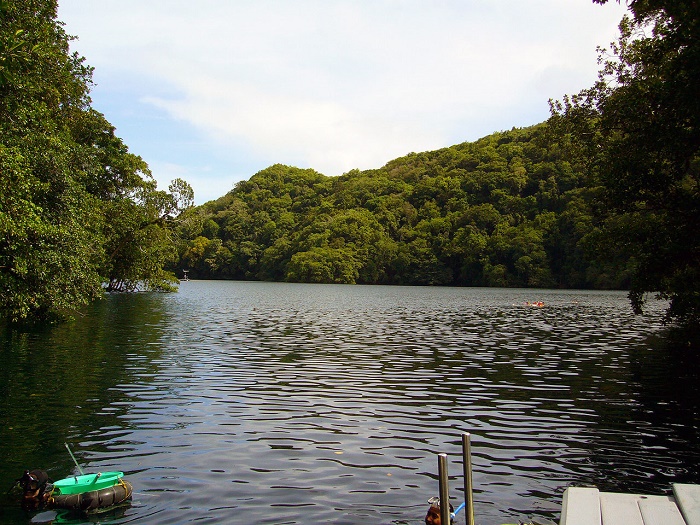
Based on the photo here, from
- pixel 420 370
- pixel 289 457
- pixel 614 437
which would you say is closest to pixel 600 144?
pixel 420 370

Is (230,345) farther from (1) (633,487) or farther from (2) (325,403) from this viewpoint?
(1) (633,487)

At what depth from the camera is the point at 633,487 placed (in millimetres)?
10367

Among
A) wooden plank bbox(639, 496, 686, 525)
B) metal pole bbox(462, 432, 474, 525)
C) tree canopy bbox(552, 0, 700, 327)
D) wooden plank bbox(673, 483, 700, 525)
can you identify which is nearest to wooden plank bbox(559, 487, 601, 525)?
wooden plank bbox(639, 496, 686, 525)

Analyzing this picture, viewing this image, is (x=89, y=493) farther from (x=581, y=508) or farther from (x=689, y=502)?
(x=689, y=502)

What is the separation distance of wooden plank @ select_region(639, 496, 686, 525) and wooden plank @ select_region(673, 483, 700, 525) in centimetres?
7

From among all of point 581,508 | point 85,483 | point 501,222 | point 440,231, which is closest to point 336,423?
point 85,483

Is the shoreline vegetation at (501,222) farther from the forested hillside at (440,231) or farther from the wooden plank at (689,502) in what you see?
the wooden plank at (689,502)

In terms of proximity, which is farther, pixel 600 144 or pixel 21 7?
pixel 600 144

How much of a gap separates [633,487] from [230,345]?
22.5m

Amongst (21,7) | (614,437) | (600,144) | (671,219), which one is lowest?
(614,437)

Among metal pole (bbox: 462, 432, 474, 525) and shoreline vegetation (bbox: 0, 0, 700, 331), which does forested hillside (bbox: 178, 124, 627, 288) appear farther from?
metal pole (bbox: 462, 432, 474, 525)

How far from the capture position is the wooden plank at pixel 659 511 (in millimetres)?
6805

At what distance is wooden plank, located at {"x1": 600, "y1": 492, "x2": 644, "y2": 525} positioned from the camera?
22.4 ft

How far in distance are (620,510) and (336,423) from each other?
850 cm
